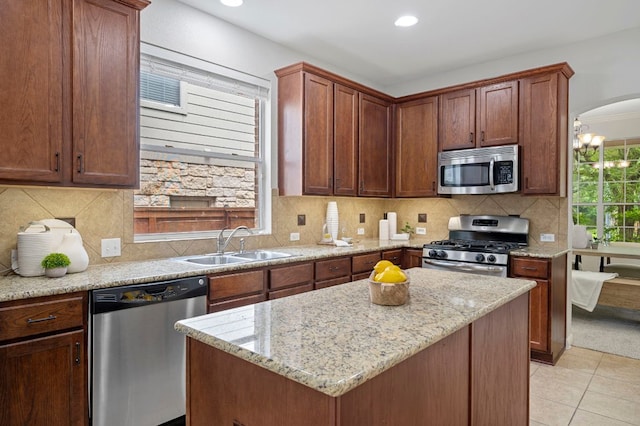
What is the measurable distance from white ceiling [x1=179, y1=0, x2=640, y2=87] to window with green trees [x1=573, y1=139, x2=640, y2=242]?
3885 mm

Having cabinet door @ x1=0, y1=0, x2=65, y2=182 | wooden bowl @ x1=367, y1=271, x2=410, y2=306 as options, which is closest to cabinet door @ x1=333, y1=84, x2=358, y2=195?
cabinet door @ x1=0, y1=0, x2=65, y2=182

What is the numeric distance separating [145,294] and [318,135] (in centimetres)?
214

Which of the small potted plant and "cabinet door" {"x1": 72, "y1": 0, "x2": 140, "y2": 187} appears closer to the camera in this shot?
the small potted plant

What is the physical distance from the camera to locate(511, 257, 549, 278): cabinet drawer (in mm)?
3361

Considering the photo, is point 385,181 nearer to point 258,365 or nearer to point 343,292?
point 343,292

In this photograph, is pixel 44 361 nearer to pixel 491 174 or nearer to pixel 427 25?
pixel 427 25

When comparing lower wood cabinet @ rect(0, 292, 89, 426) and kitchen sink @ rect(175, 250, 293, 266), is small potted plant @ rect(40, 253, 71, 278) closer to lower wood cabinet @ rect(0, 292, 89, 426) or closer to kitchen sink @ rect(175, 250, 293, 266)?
lower wood cabinet @ rect(0, 292, 89, 426)

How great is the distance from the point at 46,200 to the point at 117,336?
3.19ft

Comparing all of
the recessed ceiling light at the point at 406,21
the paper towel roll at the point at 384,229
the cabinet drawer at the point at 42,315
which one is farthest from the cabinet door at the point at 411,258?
the cabinet drawer at the point at 42,315

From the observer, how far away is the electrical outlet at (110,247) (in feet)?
8.75

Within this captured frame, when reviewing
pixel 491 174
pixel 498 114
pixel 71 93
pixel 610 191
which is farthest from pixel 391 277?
pixel 610 191

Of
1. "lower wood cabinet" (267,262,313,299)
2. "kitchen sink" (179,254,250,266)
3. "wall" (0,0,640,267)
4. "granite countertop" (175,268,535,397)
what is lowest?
"lower wood cabinet" (267,262,313,299)

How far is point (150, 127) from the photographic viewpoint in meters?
3.00

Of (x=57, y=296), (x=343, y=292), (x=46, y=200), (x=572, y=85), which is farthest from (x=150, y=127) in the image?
(x=572, y=85)
